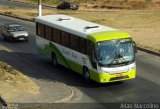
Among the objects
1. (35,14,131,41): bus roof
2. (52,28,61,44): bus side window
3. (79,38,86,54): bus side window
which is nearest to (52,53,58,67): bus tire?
(52,28,61,44): bus side window

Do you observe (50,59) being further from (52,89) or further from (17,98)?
(17,98)

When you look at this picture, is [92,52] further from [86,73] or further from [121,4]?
[121,4]

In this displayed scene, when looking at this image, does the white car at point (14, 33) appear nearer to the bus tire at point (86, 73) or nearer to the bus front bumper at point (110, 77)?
the bus tire at point (86, 73)

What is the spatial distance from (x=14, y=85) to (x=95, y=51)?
450cm

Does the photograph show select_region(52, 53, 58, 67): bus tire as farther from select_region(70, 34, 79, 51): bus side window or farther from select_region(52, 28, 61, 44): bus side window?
select_region(70, 34, 79, 51): bus side window

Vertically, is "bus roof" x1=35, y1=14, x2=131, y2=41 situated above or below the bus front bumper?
above

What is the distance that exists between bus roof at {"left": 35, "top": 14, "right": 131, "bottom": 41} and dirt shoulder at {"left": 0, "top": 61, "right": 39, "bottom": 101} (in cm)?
379

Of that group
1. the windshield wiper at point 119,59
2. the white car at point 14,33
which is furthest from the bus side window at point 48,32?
the white car at point 14,33

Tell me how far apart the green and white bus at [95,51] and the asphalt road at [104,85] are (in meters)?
0.55

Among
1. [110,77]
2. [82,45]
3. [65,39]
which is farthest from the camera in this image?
[65,39]

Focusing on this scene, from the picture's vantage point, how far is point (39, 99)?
19828mm

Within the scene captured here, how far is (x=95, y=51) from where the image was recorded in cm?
2200

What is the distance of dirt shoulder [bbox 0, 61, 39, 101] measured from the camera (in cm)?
2062

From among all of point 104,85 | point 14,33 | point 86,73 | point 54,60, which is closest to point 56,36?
point 54,60
